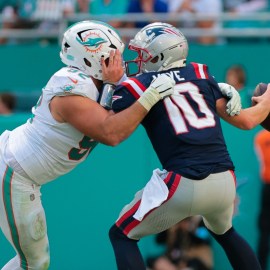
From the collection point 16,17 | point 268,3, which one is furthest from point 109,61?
point 268,3

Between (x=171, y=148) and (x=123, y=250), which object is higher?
(x=171, y=148)

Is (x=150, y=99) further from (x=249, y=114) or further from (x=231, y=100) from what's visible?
(x=249, y=114)

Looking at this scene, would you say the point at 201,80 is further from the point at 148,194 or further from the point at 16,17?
the point at 16,17

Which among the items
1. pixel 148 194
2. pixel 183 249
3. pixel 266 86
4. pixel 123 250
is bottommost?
pixel 183 249

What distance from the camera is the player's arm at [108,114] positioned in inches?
186

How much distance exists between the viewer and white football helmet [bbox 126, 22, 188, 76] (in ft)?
16.2

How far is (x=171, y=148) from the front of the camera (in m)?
4.82

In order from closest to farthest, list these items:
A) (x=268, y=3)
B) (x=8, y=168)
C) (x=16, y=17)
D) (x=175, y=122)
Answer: (x=175, y=122) → (x=8, y=168) → (x=16, y=17) → (x=268, y=3)

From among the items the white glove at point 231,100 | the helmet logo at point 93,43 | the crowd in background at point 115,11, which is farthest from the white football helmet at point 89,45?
the crowd in background at point 115,11

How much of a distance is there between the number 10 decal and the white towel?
0.29 meters

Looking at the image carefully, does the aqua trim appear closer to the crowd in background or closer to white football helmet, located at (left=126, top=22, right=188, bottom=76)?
white football helmet, located at (left=126, top=22, right=188, bottom=76)

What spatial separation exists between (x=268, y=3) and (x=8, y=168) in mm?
6886

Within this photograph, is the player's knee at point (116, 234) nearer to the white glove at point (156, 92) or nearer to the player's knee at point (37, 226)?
the player's knee at point (37, 226)

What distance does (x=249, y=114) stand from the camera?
200 inches
